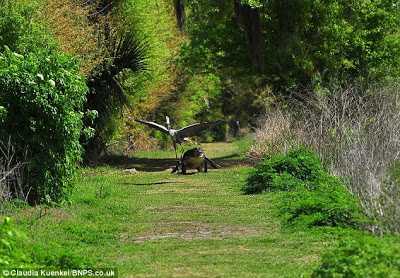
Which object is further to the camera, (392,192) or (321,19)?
(321,19)

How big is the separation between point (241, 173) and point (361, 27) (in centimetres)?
839

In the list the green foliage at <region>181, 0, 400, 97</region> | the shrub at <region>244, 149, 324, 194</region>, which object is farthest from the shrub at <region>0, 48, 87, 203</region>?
the green foliage at <region>181, 0, 400, 97</region>

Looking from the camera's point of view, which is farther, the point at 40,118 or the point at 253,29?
the point at 253,29

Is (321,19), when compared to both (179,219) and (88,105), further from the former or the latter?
(179,219)

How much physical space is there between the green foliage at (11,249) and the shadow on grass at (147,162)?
748 inches

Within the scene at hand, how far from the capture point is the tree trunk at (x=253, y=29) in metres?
28.9

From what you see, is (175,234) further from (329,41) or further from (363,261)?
(329,41)

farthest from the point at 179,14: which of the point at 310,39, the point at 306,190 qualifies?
the point at 306,190

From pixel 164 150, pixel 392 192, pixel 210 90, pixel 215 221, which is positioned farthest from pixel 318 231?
pixel 210 90


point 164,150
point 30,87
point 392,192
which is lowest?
point 164,150

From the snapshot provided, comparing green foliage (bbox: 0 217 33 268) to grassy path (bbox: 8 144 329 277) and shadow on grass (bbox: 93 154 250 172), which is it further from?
shadow on grass (bbox: 93 154 250 172)

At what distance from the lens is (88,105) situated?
2798 centimetres

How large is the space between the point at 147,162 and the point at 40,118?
1713 cm

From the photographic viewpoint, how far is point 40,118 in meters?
15.0
